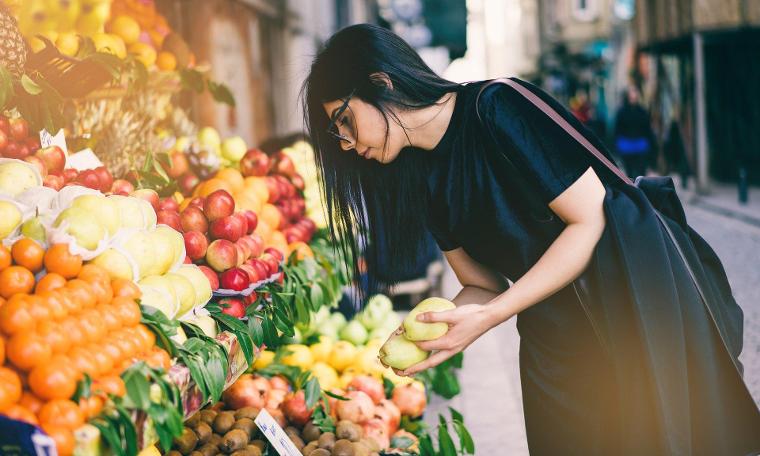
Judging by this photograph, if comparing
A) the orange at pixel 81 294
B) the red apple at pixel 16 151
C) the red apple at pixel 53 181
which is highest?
the red apple at pixel 16 151

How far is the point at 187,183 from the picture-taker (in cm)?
377

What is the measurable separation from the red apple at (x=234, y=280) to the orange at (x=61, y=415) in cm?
107

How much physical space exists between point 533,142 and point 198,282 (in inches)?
46.0

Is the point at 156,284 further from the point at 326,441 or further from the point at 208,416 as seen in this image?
the point at 326,441

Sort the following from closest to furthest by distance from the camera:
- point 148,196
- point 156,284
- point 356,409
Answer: point 156,284
point 148,196
point 356,409

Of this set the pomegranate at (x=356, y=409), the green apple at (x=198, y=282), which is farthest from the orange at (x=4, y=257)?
the pomegranate at (x=356, y=409)

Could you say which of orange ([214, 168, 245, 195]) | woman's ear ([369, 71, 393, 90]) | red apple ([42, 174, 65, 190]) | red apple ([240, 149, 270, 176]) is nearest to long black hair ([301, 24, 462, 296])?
woman's ear ([369, 71, 393, 90])

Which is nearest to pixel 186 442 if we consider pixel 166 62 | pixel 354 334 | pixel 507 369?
pixel 354 334

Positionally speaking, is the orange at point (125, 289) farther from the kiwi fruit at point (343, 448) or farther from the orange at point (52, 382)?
the kiwi fruit at point (343, 448)

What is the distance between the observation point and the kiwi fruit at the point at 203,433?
2799mm

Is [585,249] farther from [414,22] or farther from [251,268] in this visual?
[414,22]

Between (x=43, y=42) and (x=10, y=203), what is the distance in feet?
3.69

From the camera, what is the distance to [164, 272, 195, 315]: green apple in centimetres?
229

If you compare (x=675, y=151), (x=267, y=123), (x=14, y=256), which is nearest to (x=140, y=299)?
(x=14, y=256)
